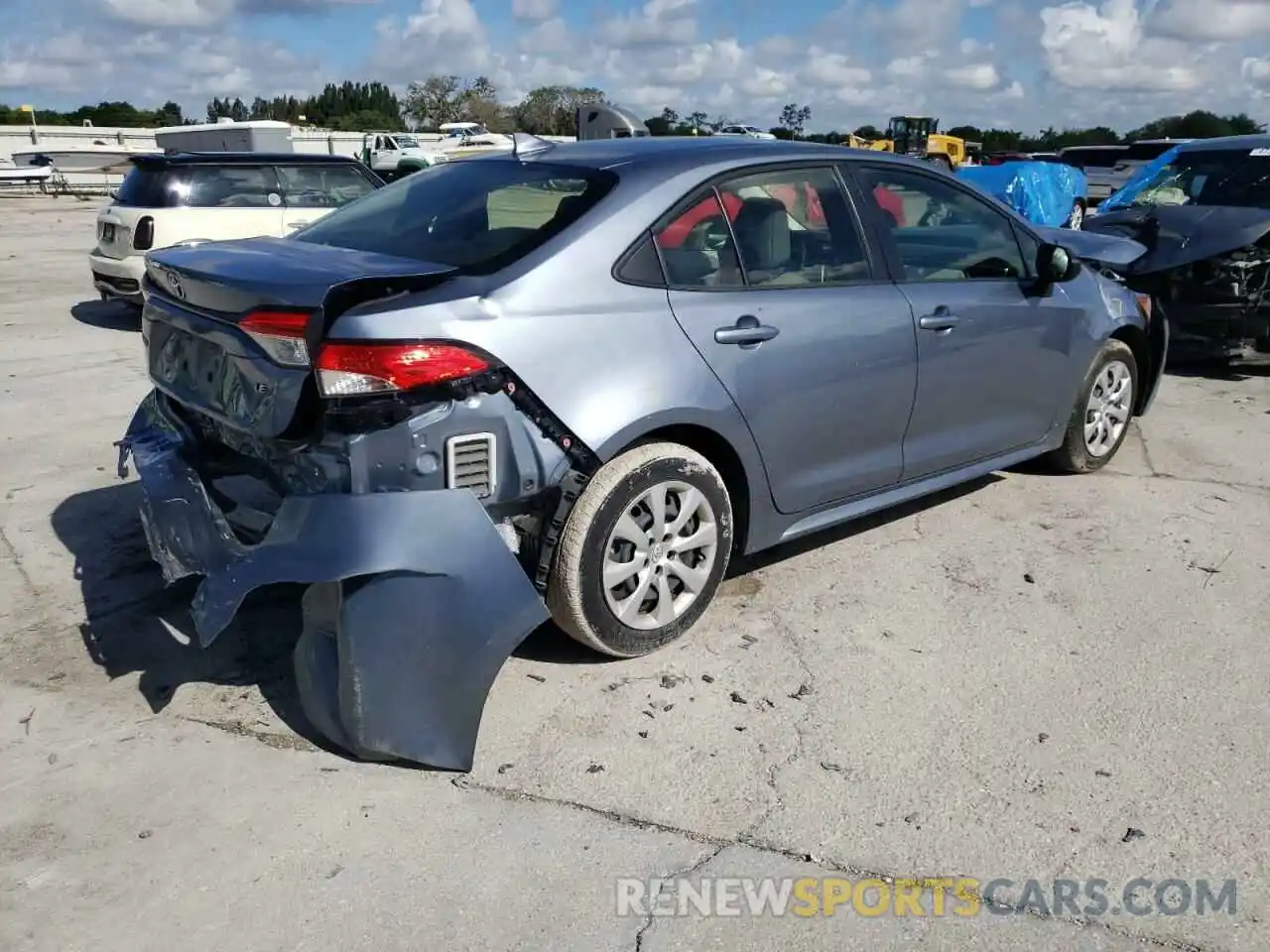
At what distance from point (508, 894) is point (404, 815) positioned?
445 millimetres

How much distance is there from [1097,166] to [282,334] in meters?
25.1

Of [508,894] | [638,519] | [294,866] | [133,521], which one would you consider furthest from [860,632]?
[133,521]

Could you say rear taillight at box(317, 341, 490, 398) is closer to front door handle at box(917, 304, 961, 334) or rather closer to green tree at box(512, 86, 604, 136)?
front door handle at box(917, 304, 961, 334)

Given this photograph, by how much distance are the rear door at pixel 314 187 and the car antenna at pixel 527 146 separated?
22.2 feet

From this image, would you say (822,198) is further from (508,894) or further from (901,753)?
(508,894)

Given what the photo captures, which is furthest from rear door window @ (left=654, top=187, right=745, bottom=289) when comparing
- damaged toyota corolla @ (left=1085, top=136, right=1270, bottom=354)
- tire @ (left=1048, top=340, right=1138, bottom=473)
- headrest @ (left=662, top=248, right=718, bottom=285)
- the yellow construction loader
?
the yellow construction loader

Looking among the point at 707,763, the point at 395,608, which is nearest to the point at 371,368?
the point at 395,608

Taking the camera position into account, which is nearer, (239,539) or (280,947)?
(280,947)

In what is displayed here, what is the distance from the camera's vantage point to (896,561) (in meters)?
4.62

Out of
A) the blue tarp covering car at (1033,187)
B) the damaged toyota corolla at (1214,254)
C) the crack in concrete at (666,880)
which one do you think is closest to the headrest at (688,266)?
the crack in concrete at (666,880)

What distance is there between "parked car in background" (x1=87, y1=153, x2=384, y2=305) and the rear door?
10 mm

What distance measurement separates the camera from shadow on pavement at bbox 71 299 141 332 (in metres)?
10.4

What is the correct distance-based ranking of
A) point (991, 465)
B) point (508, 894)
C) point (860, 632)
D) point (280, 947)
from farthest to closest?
1. point (991, 465)
2. point (860, 632)
3. point (508, 894)
4. point (280, 947)

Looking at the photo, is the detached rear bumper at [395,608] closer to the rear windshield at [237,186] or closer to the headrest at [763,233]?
the headrest at [763,233]
